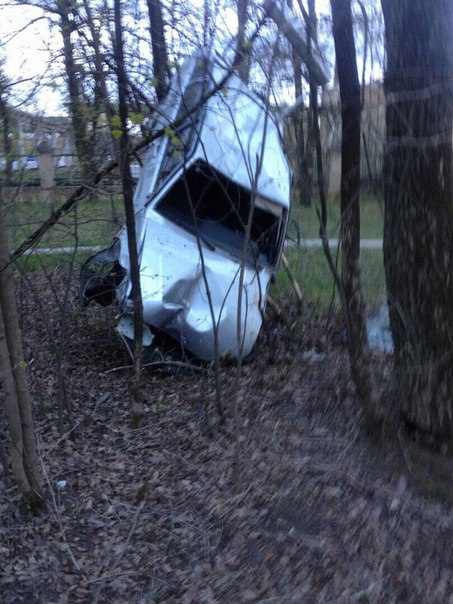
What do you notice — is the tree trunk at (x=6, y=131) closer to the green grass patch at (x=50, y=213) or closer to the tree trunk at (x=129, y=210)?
the green grass patch at (x=50, y=213)

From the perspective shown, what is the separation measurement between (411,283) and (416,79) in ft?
4.30

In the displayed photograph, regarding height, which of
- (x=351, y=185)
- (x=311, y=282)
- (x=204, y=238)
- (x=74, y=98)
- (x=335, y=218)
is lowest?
(x=311, y=282)

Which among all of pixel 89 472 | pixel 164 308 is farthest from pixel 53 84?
pixel 89 472

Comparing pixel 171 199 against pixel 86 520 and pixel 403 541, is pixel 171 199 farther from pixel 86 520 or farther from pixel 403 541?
pixel 403 541

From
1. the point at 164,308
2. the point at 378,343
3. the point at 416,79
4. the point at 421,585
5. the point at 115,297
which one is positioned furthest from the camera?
the point at 115,297

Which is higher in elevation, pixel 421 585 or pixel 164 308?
pixel 164 308

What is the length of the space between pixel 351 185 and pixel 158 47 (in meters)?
2.49

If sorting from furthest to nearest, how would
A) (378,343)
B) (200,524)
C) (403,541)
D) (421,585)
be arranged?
(378,343)
(200,524)
(403,541)
(421,585)

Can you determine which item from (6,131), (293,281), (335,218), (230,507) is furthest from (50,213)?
(293,281)

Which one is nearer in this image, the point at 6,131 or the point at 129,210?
the point at 6,131

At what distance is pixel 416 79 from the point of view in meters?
4.66

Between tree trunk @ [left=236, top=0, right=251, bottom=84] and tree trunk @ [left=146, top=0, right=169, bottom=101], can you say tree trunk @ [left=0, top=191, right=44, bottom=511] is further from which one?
tree trunk @ [left=236, top=0, right=251, bottom=84]

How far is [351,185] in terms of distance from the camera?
18.4 ft

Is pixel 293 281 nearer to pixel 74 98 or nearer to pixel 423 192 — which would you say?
pixel 74 98
